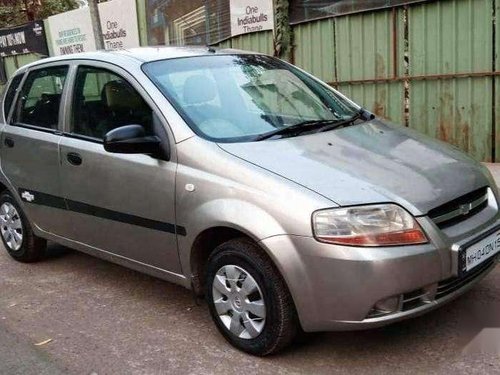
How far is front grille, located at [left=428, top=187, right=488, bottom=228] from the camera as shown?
10.2ft

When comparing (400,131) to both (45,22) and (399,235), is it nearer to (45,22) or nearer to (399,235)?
(399,235)

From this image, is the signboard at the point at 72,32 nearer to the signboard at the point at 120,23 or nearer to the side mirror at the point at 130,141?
the signboard at the point at 120,23

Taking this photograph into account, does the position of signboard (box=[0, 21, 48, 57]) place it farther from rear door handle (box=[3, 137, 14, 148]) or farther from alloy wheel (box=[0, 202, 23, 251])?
rear door handle (box=[3, 137, 14, 148])

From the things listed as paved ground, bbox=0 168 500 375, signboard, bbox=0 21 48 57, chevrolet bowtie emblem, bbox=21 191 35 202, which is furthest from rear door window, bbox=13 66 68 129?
signboard, bbox=0 21 48 57

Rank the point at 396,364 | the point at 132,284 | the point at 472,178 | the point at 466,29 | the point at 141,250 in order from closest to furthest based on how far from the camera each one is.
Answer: the point at 396,364 < the point at 472,178 < the point at 141,250 < the point at 132,284 < the point at 466,29

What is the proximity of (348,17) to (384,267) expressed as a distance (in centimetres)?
614

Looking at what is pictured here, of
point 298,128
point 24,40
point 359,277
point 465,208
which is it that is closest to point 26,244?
point 298,128

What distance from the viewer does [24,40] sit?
17.2m

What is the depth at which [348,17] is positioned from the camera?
838 centimetres

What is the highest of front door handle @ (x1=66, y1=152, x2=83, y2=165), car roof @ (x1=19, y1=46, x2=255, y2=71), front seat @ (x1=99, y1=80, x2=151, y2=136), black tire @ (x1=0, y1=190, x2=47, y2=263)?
car roof @ (x1=19, y1=46, x2=255, y2=71)

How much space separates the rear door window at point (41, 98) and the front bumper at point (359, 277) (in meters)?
2.32

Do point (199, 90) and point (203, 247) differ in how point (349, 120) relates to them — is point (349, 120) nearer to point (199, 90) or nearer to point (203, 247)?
point (199, 90)

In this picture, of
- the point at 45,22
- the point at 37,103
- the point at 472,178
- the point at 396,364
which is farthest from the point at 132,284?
the point at 45,22

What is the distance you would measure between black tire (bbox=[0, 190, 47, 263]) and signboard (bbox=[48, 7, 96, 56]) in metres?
10.3
